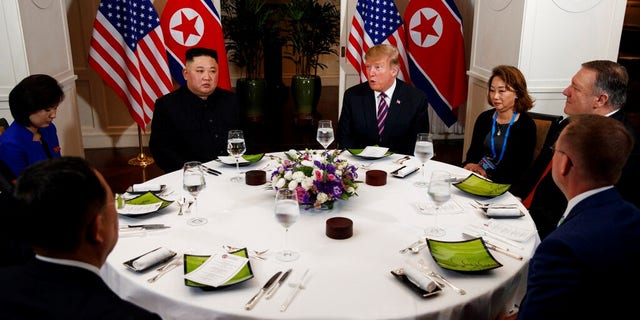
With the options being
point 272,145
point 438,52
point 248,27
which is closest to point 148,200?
point 272,145

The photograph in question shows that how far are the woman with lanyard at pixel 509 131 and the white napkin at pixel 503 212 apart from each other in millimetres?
1048

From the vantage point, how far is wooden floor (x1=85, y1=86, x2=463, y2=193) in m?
4.84

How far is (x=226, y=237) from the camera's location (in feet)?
5.79

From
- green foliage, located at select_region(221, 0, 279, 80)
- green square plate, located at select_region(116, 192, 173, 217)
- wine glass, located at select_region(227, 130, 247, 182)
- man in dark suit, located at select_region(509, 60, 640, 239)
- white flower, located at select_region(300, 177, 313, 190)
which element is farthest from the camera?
green foliage, located at select_region(221, 0, 279, 80)

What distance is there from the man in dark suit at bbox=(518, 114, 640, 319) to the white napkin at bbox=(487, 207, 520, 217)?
18.8 inches

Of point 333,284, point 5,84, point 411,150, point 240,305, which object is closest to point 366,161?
point 411,150

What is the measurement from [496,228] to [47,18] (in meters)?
Result: 3.56

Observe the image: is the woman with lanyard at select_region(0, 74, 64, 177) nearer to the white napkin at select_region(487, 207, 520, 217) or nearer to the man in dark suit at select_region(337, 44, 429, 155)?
the man in dark suit at select_region(337, 44, 429, 155)

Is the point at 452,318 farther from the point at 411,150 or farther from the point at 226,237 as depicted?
the point at 411,150

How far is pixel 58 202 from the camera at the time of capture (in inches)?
39.2

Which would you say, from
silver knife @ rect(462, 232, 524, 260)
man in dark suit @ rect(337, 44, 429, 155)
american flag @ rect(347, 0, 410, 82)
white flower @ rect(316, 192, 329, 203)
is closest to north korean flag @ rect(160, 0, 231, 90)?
american flag @ rect(347, 0, 410, 82)

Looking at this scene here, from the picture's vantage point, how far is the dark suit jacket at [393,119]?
10.9 feet

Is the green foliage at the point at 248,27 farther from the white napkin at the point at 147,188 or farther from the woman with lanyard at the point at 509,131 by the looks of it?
the white napkin at the point at 147,188

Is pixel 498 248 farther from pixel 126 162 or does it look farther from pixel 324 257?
pixel 126 162
